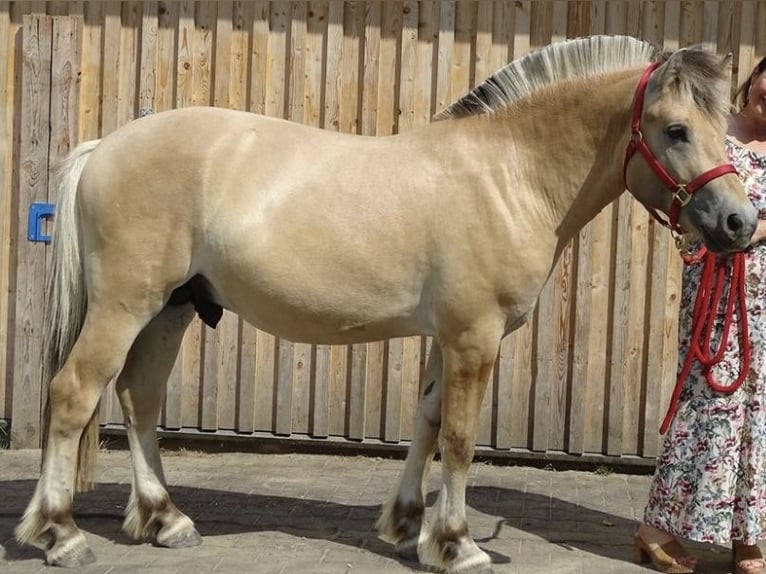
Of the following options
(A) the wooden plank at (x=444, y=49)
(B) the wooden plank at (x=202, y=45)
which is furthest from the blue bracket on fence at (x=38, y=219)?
(A) the wooden plank at (x=444, y=49)

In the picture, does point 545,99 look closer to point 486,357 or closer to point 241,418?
point 486,357

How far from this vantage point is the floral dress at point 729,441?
4.27 metres

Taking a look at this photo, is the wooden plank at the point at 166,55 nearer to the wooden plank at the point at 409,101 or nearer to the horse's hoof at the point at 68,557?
the wooden plank at the point at 409,101

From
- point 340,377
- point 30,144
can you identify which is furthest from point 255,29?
point 340,377

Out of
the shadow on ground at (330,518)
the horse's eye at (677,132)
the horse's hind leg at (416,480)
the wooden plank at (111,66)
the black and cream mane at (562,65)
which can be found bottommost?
the shadow on ground at (330,518)

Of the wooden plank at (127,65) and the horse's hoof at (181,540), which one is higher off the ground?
the wooden plank at (127,65)

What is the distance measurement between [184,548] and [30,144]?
2.92 meters

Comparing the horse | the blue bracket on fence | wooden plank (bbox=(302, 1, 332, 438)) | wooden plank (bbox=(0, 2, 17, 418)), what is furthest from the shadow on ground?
the blue bracket on fence

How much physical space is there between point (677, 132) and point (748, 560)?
1825 mm

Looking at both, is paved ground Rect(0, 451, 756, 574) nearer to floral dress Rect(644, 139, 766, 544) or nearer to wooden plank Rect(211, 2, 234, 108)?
floral dress Rect(644, 139, 766, 544)

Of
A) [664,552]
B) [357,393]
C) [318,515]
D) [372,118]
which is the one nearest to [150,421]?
[318,515]

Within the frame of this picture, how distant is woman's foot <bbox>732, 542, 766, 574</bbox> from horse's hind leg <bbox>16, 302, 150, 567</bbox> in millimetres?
2665

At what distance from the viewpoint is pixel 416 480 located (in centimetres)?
463

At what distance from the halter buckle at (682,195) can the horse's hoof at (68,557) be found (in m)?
2.74
